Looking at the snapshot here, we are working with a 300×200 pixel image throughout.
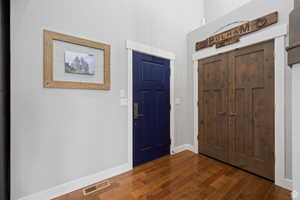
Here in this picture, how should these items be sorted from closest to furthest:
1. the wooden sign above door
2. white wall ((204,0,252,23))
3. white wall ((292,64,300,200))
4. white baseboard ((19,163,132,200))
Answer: white wall ((292,64,300,200)) → white baseboard ((19,163,132,200)) → the wooden sign above door → white wall ((204,0,252,23))

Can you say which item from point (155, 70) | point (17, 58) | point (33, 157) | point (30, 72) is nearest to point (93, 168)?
point (33, 157)

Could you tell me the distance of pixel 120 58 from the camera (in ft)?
7.61

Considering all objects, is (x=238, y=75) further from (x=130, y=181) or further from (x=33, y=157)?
(x=33, y=157)

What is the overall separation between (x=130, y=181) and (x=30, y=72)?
6.26 ft

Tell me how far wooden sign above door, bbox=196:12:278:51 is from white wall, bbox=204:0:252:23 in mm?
1348

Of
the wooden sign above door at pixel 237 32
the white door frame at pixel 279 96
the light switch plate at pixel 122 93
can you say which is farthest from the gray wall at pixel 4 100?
the white door frame at pixel 279 96

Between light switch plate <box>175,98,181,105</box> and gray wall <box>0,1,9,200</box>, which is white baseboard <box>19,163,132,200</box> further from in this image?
light switch plate <box>175,98,181,105</box>

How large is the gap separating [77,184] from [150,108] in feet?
5.29

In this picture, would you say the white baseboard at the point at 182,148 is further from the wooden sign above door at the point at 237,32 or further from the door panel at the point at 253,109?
the wooden sign above door at the point at 237,32

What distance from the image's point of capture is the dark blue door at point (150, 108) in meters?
2.53

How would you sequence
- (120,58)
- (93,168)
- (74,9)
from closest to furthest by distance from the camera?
(74,9) → (93,168) → (120,58)

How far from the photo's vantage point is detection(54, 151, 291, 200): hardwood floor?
1748 millimetres

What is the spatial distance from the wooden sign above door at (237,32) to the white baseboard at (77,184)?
2707 millimetres

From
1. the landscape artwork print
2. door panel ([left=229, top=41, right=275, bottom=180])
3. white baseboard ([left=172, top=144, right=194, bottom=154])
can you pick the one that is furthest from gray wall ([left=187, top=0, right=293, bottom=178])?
the landscape artwork print
